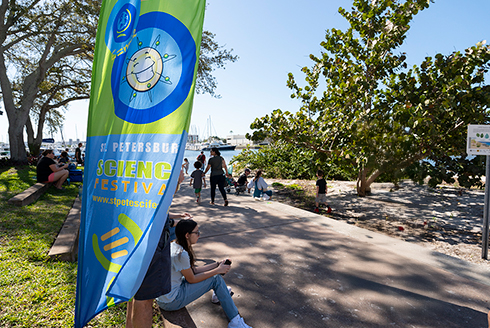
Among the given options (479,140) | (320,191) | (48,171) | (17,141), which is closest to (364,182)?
(320,191)

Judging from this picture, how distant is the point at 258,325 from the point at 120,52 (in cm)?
263

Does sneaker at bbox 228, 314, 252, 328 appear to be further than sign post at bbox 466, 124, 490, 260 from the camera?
No

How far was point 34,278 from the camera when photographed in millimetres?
3295

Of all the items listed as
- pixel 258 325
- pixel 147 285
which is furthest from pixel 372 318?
pixel 147 285

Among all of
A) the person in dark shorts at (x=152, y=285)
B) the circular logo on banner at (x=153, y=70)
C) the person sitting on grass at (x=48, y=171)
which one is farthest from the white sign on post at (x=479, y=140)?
the person sitting on grass at (x=48, y=171)

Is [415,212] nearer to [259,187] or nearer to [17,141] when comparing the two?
[259,187]

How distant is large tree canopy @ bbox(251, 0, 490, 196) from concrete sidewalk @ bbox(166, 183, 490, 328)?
2.85 m

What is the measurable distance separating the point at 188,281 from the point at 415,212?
7553 millimetres

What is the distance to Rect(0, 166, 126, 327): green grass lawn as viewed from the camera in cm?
265

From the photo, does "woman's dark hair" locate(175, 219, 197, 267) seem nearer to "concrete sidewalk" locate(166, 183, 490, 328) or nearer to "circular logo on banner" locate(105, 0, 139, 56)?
"concrete sidewalk" locate(166, 183, 490, 328)

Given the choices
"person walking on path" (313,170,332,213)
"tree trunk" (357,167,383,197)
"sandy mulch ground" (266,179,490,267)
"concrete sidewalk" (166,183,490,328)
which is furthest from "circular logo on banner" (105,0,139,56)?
"tree trunk" (357,167,383,197)

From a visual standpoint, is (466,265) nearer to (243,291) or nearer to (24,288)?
(243,291)

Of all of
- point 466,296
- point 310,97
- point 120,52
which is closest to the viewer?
point 120,52

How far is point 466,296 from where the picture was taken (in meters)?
3.36
